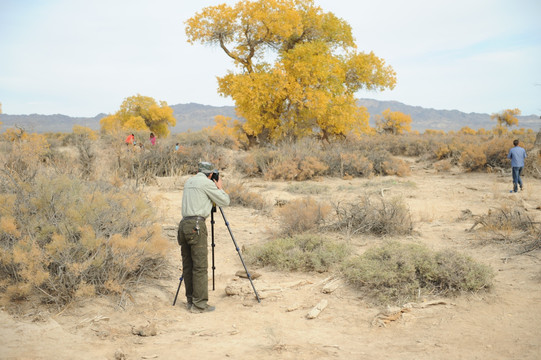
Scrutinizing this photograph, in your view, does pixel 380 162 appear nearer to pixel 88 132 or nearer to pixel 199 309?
pixel 88 132

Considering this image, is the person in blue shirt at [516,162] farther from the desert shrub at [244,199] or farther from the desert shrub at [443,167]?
the desert shrub at [244,199]

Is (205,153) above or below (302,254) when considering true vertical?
above

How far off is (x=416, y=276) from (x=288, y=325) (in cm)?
185

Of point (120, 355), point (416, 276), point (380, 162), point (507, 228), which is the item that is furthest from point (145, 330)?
point (380, 162)

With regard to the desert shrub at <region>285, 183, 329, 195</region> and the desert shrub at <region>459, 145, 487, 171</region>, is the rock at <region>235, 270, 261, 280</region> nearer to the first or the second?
the desert shrub at <region>285, 183, 329, 195</region>

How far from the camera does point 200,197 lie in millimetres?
5188

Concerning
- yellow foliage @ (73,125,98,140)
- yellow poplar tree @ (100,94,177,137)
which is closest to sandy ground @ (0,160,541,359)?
yellow foliage @ (73,125,98,140)

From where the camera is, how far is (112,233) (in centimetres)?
562

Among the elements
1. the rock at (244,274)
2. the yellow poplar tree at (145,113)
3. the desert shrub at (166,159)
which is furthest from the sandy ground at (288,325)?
the yellow poplar tree at (145,113)

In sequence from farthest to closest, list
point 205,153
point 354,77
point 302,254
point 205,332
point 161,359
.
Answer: point 354,77 < point 205,153 < point 302,254 < point 205,332 < point 161,359

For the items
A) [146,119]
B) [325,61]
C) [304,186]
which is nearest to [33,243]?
[304,186]

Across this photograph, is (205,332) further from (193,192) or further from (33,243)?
(33,243)

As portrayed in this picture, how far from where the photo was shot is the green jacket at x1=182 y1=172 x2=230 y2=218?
5.16m

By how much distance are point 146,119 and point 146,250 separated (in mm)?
44350
